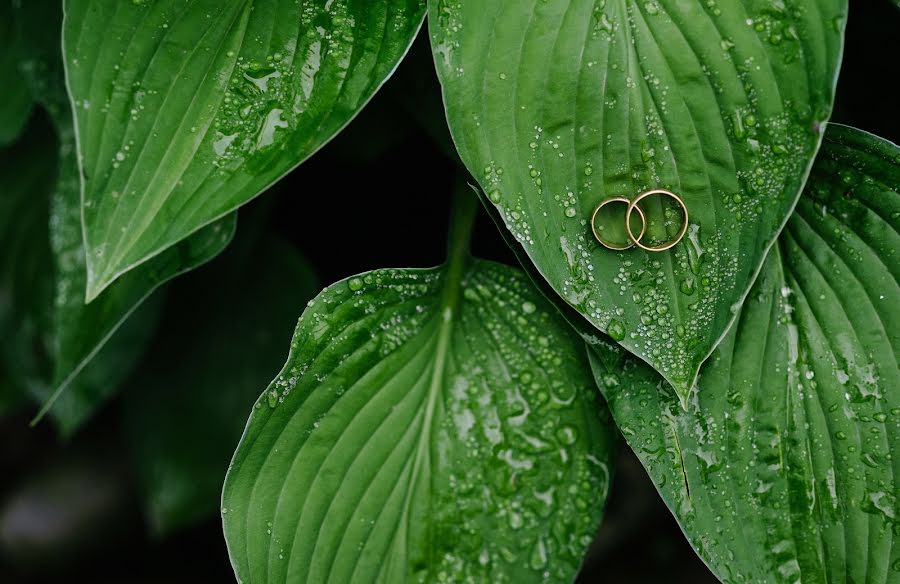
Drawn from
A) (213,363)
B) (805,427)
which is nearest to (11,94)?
(213,363)

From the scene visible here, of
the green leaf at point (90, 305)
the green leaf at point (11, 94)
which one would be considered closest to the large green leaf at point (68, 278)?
the green leaf at point (90, 305)

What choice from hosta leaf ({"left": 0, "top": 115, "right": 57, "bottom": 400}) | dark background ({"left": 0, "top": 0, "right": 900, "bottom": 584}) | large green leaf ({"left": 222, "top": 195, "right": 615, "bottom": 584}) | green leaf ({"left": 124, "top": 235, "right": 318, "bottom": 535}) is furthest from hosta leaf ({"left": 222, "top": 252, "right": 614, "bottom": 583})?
hosta leaf ({"left": 0, "top": 115, "right": 57, "bottom": 400})

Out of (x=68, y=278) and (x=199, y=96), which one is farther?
(x=68, y=278)

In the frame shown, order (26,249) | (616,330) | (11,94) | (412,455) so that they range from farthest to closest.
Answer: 1. (26,249)
2. (11,94)
3. (412,455)
4. (616,330)

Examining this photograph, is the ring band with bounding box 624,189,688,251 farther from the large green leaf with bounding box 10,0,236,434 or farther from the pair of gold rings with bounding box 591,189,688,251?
the large green leaf with bounding box 10,0,236,434

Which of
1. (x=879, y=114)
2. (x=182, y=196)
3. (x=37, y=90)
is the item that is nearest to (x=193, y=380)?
(x=37, y=90)

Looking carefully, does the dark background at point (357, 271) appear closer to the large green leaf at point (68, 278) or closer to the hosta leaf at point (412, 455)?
the large green leaf at point (68, 278)

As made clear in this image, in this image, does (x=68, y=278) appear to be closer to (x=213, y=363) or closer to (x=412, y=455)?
(x=213, y=363)

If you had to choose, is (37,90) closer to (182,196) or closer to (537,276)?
(182,196)
